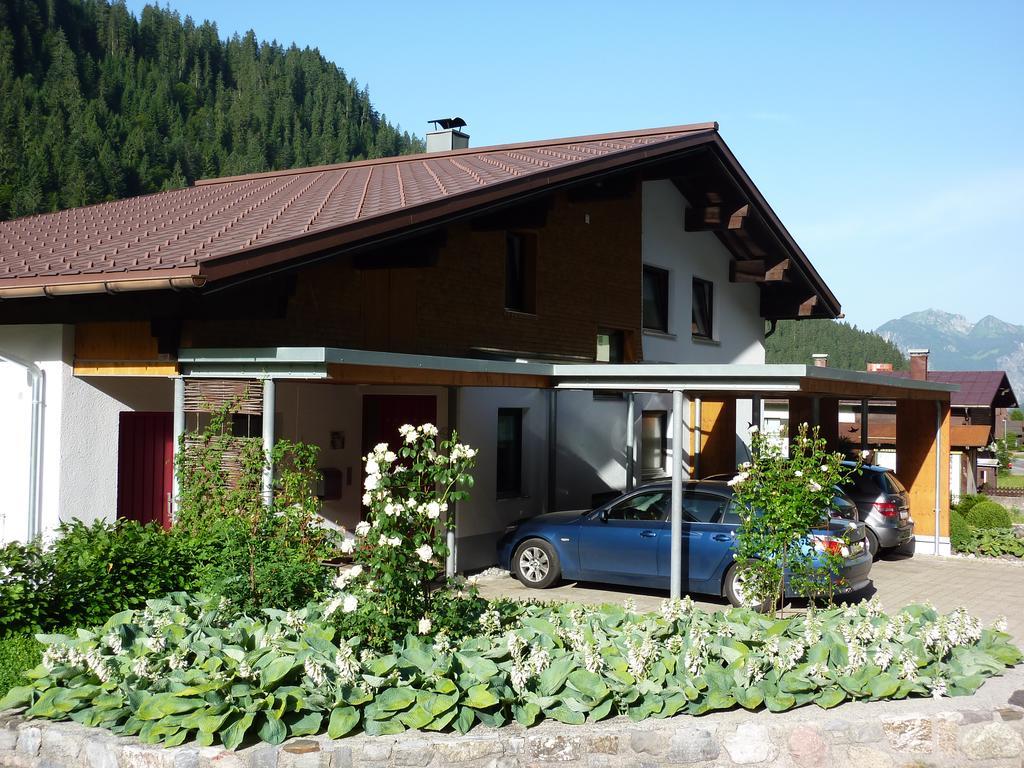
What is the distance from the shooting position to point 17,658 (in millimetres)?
7215

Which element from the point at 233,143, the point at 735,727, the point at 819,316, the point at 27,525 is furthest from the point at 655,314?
the point at 233,143

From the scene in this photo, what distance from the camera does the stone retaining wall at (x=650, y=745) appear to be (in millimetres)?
5773

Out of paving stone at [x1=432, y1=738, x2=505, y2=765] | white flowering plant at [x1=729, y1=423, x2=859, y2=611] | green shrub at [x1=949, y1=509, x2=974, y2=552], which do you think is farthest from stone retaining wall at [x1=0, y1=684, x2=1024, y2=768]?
green shrub at [x1=949, y1=509, x2=974, y2=552]

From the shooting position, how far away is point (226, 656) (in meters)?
6.60

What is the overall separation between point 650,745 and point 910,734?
1.63 m

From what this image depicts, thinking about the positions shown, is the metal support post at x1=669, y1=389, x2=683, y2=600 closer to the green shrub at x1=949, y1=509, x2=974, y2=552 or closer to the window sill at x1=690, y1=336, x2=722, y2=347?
the green shrub at x1=949, y1=509, x2=974, y2=552

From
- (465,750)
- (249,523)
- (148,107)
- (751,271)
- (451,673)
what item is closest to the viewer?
(465,750)

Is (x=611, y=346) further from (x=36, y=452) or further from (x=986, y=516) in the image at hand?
(x=36, y=452)

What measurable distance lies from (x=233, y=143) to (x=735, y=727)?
106065 millimetres

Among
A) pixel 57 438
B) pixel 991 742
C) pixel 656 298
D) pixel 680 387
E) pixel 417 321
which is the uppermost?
pixel 656 298

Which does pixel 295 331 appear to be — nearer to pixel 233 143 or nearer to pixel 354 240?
pixel 354 240

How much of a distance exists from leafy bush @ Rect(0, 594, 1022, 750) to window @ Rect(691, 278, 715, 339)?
13.8 meters

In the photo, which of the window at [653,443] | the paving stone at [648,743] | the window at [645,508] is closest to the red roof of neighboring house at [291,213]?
the window at [645,508]

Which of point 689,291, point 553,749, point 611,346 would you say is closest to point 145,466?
point 553,749
